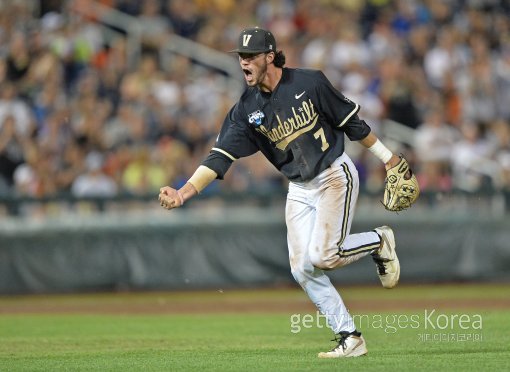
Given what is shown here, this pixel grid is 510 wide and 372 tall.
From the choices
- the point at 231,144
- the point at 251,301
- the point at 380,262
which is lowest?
the point at 251,301

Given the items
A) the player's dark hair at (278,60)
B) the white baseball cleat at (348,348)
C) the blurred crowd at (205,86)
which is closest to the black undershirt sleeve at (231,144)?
the player's dark hair at (278,60)

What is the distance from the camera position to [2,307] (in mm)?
14398

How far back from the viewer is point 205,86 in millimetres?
17547

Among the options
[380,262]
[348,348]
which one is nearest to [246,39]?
[380,262]

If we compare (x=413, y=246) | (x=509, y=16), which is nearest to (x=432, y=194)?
(x=413, y=246)

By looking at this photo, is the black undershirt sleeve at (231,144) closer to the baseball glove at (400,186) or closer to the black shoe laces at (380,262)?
the baseball glove at (400,186)

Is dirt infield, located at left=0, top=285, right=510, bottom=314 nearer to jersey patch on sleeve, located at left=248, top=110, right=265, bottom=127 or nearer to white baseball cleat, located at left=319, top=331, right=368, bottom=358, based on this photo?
white baseball cleat, located at left=319, top=331, right=368, bottom=358

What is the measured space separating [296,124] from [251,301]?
21.6ft

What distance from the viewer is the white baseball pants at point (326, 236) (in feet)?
27.5

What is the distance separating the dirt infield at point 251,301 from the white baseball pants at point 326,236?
4494 mm

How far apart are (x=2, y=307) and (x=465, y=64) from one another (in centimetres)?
844

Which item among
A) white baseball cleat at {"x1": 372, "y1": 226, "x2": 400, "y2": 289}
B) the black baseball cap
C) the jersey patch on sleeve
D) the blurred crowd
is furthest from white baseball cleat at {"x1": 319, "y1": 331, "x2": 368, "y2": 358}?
the blurred crowd

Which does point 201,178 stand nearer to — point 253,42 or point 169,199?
point 169,199

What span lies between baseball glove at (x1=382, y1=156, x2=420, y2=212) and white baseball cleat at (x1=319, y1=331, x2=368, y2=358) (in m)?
1.13
